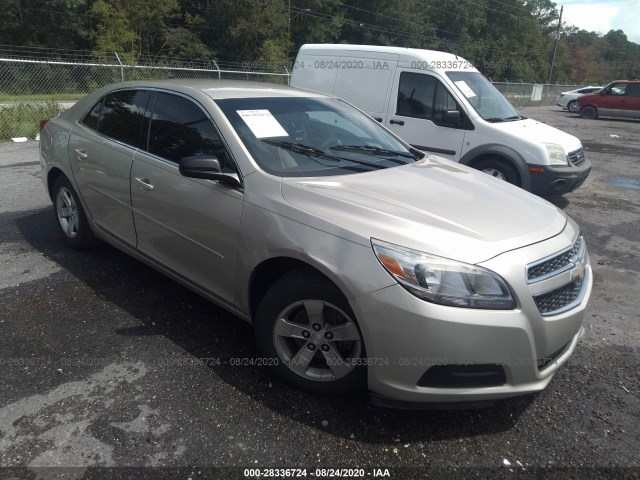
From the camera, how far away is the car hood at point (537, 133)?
6.52m

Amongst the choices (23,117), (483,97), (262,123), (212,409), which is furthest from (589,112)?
(212,409)

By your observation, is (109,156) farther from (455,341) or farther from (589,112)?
(589,112)

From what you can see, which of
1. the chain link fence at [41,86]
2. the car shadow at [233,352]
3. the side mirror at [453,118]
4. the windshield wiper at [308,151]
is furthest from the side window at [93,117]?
the chain link fence at [41,86]

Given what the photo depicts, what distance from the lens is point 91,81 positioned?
1500cm

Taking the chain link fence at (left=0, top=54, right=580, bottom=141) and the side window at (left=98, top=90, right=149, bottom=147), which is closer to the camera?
the side window at (left=98, top=90, right=149, bottom=147)

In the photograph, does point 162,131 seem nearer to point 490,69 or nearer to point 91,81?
point 91,81

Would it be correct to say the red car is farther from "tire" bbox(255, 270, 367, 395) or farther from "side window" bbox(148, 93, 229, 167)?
"tire" bbox(255, 270, 367, 395)

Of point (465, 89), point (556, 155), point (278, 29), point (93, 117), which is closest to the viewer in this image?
point (93, 117)

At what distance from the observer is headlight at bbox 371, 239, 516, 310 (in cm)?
222

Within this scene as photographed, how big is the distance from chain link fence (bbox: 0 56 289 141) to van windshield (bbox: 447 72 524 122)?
720 cm

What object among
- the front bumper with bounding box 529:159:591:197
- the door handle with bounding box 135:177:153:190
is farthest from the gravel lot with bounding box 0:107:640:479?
the front bumper with bounding box 529:159:591:197

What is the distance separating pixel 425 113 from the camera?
6.91 m

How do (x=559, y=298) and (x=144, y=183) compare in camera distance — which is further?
(x=144, y=183)

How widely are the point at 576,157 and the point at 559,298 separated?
519cm
